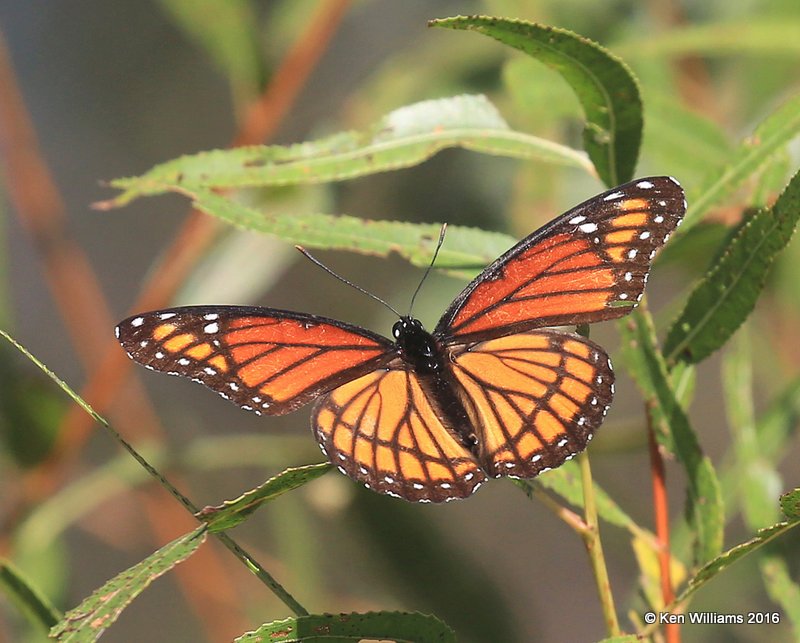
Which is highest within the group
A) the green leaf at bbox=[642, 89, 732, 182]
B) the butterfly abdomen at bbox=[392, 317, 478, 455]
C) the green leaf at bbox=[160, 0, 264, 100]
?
the green leaf at bbox=[160, 0, 264, 100]

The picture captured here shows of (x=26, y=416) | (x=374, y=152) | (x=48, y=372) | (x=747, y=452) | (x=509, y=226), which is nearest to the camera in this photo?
(x=48, y=372)

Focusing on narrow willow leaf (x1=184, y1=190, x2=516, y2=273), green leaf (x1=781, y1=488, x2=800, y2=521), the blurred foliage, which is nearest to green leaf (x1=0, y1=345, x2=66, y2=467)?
the blurred foliage

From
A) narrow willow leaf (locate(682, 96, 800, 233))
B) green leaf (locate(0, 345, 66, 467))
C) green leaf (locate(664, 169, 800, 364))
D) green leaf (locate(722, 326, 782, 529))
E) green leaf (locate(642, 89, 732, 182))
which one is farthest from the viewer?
green leaf (locate(0, 345, 66, 467))

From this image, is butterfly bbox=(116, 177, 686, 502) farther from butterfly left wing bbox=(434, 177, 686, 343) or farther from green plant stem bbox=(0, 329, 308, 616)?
green plant stem bbox=(0, 329, 308, 616)

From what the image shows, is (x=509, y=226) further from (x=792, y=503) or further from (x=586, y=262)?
(x=792, y=503)

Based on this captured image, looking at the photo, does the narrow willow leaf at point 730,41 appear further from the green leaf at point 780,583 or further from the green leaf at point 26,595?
the green leaf at point 26,595

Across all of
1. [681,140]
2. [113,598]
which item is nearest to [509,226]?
[681,140]

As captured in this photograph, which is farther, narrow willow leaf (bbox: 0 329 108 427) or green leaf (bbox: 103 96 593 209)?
green leaf (bbox: 103 96 593 209)

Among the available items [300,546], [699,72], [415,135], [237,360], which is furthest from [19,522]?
[699,72]

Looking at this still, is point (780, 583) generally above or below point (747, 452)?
below
